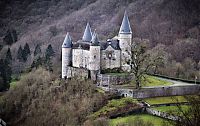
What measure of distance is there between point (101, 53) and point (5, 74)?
20.1 m

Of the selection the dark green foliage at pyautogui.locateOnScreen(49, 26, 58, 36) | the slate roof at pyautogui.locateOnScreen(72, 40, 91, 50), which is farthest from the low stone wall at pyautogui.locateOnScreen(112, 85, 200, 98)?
the dark green foliage at pyautogui.locateOnScreen(49, 26, 58, 36)

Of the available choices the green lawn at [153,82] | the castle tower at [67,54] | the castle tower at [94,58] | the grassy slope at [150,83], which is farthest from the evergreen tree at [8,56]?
the grassy slope at [150,83]

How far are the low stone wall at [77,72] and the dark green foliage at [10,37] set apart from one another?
40151 mm

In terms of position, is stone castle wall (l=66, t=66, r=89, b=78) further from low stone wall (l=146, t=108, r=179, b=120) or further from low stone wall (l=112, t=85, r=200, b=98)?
low stone wall (l=146, t=108, r=179, b=120)

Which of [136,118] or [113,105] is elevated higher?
[113,105]

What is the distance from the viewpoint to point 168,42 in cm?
8219

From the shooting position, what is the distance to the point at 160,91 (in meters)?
43.2

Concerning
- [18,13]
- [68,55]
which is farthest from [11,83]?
[18,13]

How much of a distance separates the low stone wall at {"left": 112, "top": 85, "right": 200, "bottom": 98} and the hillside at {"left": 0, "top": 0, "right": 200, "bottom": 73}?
27420 mm

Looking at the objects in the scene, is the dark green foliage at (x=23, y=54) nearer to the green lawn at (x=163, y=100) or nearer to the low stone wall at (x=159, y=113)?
the green lawn at (x=163, y=100)

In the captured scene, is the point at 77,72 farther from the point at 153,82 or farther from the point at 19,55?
the point at 19,55

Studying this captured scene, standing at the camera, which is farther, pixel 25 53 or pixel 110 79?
pixel 25 53

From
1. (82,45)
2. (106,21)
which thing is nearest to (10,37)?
(106,21)

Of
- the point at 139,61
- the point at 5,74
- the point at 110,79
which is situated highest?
the point at 139,61
